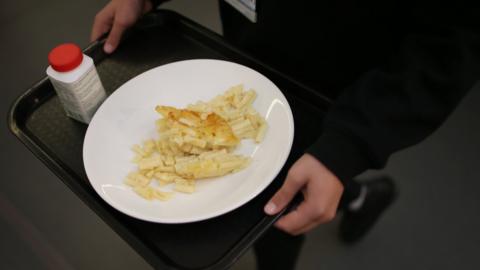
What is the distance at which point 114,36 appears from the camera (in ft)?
2.96

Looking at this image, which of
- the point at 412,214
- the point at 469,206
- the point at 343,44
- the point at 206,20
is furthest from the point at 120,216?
the point at 206,20

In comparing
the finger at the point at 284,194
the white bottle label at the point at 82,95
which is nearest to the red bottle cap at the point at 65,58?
the white bottle label at the point at 82,95

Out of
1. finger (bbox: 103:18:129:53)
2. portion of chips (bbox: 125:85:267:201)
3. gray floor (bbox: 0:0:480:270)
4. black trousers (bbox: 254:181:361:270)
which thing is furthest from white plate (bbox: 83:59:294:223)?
gray floor (bbox: 0:0:480:270)

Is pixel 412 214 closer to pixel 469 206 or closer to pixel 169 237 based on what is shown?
pixel 469 206

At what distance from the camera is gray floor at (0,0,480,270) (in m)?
1.13

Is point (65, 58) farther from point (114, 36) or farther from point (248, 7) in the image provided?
point (248, 7)

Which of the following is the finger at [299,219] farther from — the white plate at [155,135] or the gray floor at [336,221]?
the gray floor at [336,221]

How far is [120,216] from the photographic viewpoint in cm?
69

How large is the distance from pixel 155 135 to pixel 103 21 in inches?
13.1

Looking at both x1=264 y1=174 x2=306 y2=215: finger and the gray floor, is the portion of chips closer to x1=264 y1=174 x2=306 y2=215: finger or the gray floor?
x1=264 y1=174 x2=306 y2=215: finger

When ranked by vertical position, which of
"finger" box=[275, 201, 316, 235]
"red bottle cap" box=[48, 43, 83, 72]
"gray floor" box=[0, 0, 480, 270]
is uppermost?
"red bottle cap" box=[48, 43, 83, 72]

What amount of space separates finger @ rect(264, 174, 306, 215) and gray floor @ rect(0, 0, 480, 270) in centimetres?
52

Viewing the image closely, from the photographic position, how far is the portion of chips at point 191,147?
27.0 inches

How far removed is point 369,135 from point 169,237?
0.35 metres
